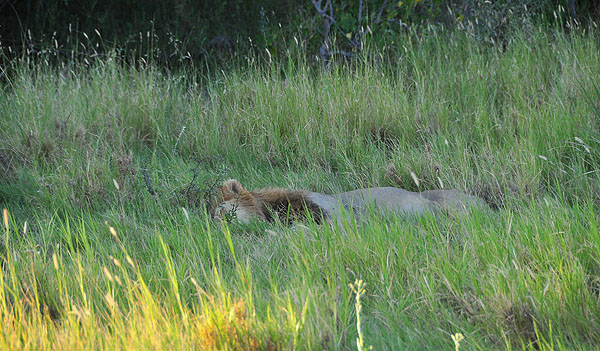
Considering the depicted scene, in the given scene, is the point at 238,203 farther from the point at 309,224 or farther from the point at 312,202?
the point at 309,224

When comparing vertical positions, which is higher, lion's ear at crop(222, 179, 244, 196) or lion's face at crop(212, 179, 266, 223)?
lion's ear at crop(222, 179, 244, 196)

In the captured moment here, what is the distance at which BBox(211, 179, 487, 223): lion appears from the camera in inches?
151

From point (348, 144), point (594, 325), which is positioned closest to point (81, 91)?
point (348, 144)

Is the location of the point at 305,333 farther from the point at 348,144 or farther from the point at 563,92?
the point at 563,92

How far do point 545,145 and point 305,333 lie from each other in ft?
9.33

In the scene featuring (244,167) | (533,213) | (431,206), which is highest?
(533,213)

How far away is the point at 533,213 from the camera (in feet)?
10.5

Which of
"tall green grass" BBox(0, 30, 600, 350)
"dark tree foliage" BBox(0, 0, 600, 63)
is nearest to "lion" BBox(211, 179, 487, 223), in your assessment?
"tall green grass" BBox(0, 30, 600, 350)

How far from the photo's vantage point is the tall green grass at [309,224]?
2510 millimetres

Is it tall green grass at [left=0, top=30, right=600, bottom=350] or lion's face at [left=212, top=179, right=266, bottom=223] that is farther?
lion's face at [left=212, top=179, right=266, bottom=223]

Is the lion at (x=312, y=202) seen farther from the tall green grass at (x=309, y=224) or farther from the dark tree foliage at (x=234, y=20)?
the dark tree foliage at (x=234, y=20)

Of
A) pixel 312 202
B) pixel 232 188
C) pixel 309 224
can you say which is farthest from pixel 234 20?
pixel 309 224

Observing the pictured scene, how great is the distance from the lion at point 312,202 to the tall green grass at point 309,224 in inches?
5.4

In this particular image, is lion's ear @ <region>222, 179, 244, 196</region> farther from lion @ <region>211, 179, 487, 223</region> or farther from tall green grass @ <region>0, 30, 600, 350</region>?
tall green grass @ <region>0, 30, 600, 350</region>
